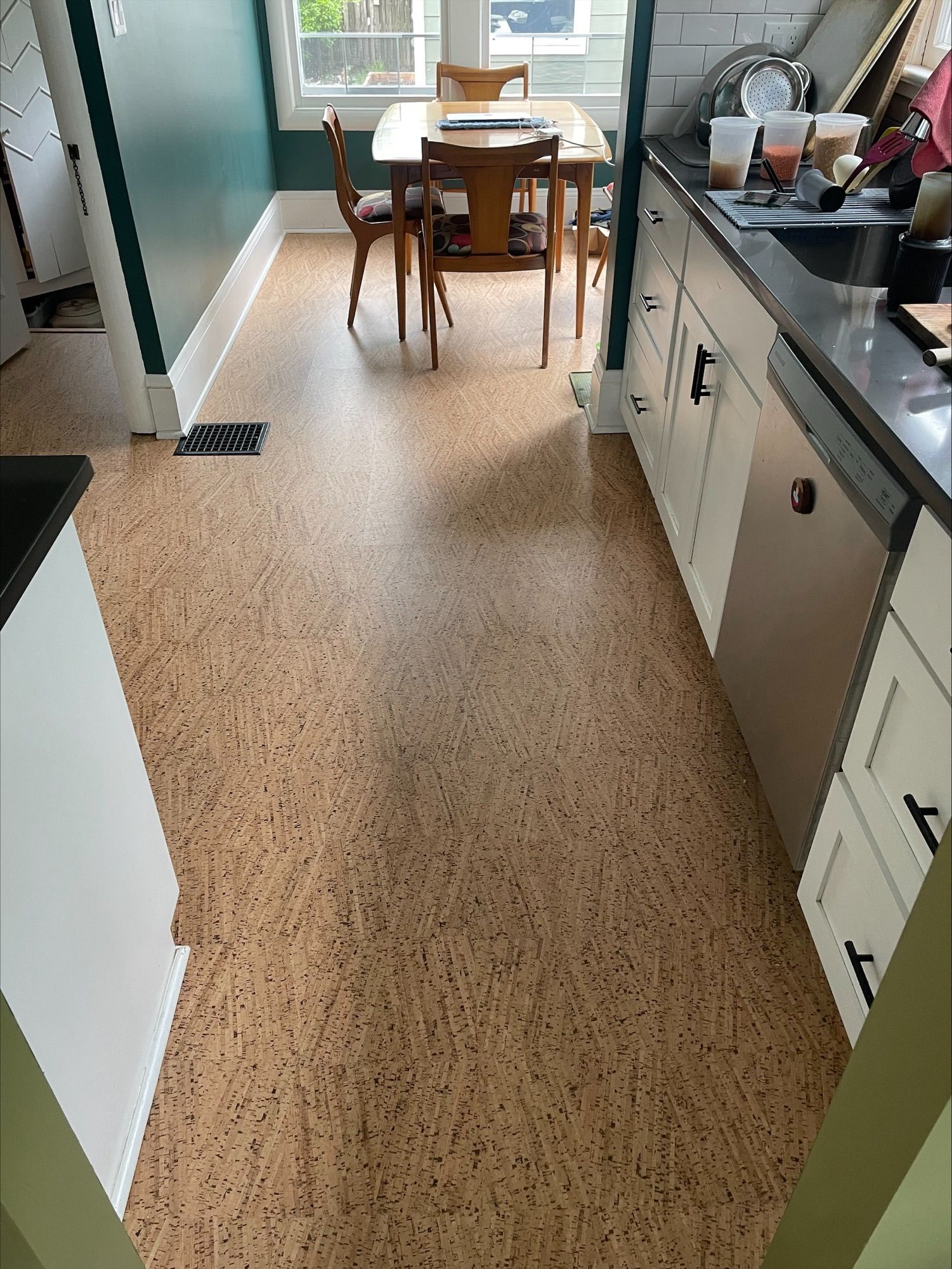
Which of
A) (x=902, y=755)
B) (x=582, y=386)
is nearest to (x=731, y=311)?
(x=902, y=755)

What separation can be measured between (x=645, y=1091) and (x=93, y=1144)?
79cm

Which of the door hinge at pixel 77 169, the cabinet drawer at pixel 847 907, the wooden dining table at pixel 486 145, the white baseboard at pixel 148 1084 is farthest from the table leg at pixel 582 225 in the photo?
the white baseboard at pixel 148 1084

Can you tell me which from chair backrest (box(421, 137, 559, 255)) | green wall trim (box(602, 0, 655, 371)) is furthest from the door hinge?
green wall trim (box(602, 0, 655, 371))

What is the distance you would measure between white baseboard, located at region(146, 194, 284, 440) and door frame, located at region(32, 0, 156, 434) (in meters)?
0.06

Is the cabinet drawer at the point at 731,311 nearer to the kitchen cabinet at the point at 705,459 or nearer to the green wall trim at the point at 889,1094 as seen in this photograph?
the kitchen cabinet at the point at 705,459

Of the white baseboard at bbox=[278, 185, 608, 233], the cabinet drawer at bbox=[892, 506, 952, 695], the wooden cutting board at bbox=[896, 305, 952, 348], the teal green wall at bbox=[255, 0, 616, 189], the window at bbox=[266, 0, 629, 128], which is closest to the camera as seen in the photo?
the cabinet drawer at bbox=[892, 506, 952, 695]

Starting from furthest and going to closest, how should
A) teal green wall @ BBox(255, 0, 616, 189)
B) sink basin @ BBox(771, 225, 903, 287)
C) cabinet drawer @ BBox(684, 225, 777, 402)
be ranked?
teal green wall @ BBox(255, 0, 616, 189)
sink basin @ BBox(771, 225, 903, 287)
cabinet drawer @ BBox(684, 225, 777, 402)

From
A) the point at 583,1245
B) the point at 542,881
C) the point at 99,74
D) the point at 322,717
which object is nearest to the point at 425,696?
the point at 322,717

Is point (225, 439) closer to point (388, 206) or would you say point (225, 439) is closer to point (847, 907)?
point (388, 206)

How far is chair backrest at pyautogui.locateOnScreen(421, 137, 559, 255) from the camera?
3.26 metres

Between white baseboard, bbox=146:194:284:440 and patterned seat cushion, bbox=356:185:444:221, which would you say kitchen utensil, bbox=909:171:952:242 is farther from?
patterned seat cushion, bbox=356:185:444:221

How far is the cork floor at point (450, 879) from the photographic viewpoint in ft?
4.49

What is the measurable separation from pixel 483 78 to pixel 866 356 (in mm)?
3878

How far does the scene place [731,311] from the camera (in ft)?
6.45
